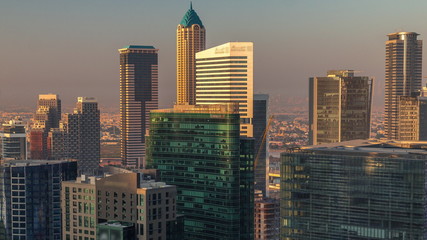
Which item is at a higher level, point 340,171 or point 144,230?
point 340,171

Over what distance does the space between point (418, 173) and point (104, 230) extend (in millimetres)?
67486

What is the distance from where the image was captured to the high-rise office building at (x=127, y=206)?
6260 inches

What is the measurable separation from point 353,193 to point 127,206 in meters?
51.5

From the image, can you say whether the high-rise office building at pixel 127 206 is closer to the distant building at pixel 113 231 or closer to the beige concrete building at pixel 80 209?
the beige concrete building at pixel 80 209

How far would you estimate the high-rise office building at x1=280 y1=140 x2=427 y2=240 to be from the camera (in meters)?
163

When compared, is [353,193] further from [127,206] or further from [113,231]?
[113,231]

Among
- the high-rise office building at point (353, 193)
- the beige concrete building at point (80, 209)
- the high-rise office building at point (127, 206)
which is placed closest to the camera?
the high-rise office building at point (127, 206)

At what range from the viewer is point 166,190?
534 feet

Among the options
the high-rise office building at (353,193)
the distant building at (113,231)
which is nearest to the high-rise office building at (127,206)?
the distant building at (113,231)

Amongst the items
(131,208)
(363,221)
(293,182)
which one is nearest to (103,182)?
(131,208)

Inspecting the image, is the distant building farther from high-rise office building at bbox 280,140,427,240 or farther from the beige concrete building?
high-rise office building at bbox 280,140,427,240

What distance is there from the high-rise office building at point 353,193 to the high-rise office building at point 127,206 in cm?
3143

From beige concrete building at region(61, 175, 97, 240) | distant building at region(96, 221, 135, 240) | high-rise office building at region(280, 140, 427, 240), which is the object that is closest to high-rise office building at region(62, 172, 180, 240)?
beige concrete building at region(61, 175, 97, 240)

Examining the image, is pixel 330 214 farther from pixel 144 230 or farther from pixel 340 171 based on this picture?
pixel 144 230
